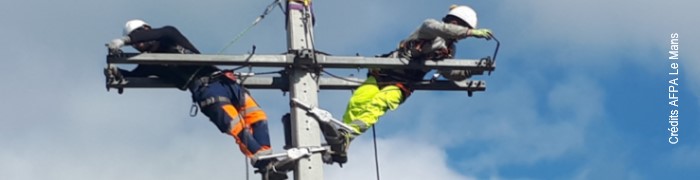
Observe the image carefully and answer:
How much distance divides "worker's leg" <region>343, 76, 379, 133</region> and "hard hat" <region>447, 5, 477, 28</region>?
3.74ft

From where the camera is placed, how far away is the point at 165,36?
938cm

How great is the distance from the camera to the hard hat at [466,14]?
405 inches

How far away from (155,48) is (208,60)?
3.18 ft

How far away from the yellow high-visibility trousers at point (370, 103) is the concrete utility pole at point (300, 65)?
293 millimetres

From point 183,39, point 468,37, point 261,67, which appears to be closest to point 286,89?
point 261,67

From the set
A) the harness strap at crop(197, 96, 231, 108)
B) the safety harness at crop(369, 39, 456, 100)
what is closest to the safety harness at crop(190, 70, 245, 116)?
the harness strap at crop(197, 96, 231, 108)

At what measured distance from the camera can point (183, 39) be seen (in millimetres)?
9484

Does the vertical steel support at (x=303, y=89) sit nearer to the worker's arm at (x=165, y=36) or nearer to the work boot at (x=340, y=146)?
the work boot at (x=340, y=146)

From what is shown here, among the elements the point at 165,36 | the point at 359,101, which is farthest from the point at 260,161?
the point at 165,36

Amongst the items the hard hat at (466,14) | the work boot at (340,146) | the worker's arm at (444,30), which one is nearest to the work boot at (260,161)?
the work boot at (340,146)

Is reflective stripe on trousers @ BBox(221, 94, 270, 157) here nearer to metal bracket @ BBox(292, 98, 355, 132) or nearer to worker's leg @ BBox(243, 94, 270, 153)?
worker's leg @ BBox(243, 94, 270, 153)

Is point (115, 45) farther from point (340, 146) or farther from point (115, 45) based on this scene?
point (340, 146)

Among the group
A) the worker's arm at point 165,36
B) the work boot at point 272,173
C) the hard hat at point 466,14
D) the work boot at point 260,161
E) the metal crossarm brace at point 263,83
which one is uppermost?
the hard hat at point 466,14

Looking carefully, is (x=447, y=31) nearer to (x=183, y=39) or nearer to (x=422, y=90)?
(x=422, y=90)
